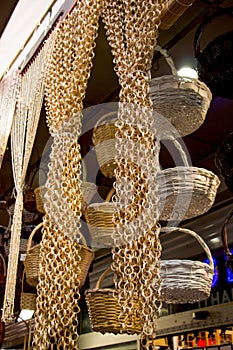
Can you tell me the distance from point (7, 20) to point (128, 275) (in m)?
1.59

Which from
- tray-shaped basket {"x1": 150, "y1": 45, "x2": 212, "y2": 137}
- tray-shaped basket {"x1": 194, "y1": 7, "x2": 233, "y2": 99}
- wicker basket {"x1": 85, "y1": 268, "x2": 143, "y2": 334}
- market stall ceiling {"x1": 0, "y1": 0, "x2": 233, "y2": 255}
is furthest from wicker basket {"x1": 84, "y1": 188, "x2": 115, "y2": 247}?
market stall ceiling {"x1": 0, "y1": 0, "x2": 233, "y2": 255}

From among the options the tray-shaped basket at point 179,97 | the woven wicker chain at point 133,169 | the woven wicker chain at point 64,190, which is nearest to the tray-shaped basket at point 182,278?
the woven wicker chain at point 133,169

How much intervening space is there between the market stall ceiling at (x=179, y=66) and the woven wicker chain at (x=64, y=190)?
12.0 inches

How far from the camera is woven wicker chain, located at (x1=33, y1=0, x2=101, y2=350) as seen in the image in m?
1.41

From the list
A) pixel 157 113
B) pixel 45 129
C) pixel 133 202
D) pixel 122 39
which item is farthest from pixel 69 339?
pixel 45 129

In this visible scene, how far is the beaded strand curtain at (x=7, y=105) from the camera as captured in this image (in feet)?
7.70

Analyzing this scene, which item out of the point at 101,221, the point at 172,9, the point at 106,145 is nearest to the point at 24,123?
the point at 106,145

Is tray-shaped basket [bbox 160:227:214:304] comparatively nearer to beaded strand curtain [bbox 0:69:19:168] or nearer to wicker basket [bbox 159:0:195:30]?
wicker basket [bbox 159:0:195:30]

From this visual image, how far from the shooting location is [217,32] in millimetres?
2227

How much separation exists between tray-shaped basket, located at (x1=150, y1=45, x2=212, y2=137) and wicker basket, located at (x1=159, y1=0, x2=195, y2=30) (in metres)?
0.25

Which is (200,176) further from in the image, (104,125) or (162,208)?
(104,125)

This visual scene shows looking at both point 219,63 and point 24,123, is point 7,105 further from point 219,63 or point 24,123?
point 219,63

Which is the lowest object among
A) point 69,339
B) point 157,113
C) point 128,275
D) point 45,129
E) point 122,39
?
point 69,339

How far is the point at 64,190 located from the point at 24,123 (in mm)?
725
